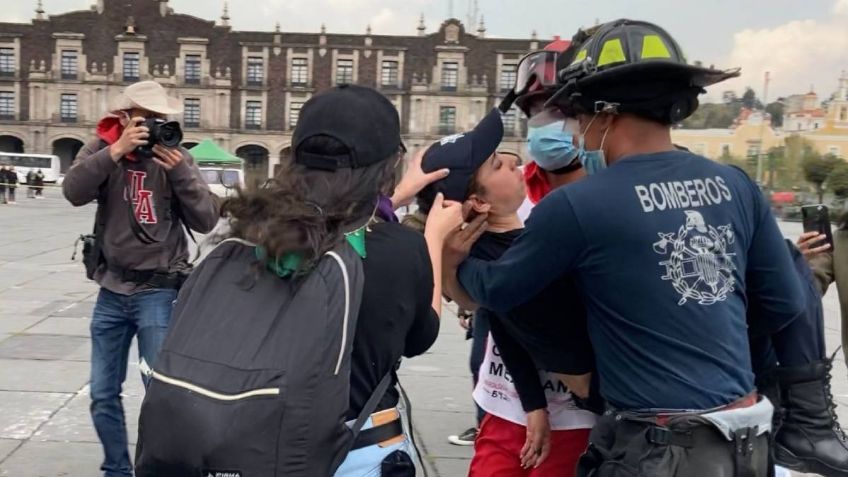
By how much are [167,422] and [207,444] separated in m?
0.11

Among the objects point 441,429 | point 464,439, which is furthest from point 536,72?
point 441,429

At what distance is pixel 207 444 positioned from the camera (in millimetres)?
1701

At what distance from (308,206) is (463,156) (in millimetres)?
644

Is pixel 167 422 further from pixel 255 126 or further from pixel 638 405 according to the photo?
pixel 255 126

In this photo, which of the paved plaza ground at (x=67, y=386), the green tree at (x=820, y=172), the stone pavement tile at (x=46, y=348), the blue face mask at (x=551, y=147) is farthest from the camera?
the green tree at (x=820, y=172)

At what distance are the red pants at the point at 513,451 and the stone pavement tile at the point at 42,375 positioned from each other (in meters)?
3.79

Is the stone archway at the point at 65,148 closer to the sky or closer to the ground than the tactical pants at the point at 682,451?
closer to the ground

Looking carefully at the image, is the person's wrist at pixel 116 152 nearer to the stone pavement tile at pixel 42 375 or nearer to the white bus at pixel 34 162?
the stone pavement tile at pixel 42 375

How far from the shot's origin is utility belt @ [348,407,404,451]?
2080mm

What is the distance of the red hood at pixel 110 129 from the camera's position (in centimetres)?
398

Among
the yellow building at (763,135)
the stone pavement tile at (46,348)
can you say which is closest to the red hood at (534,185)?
the stone pavement tile at (46,348)

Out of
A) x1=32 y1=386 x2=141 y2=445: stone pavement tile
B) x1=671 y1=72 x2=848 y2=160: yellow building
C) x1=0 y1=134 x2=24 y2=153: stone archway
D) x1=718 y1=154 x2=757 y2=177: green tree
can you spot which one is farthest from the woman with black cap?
x1=671 y1=72 x2=848 y2=160: yellow building

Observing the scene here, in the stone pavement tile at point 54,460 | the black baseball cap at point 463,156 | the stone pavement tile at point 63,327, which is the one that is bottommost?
the stone pavement tile at point 63,327

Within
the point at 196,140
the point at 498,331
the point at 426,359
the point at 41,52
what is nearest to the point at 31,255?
the point at 426,359
